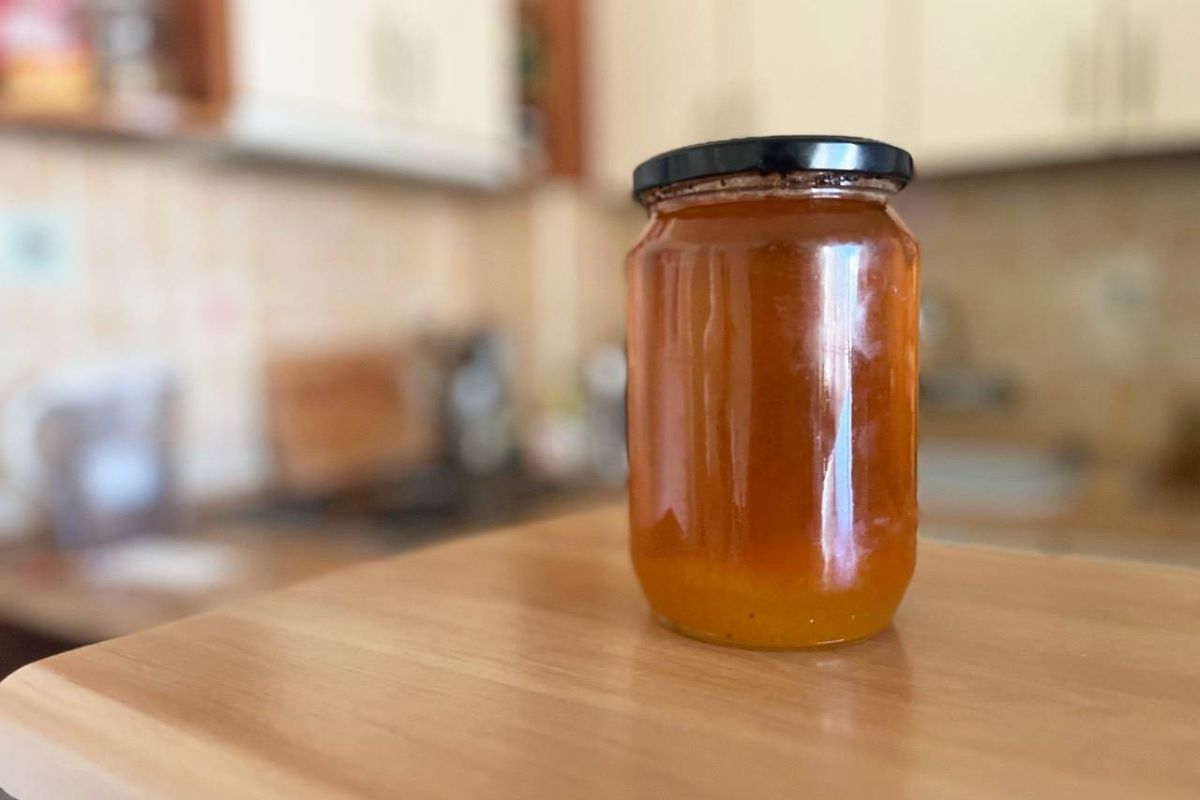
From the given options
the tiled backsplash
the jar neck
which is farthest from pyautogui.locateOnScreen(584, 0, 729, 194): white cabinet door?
the jar neck

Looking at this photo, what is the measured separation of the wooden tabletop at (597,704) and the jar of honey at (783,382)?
0.03m

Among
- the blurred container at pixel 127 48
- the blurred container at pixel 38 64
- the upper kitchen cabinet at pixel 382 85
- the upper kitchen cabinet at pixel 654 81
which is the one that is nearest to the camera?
the blurred container at pixel 38 64

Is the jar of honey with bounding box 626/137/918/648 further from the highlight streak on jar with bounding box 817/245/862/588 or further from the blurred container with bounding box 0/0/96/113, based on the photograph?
the blurred container with bounding box 0/0/96/113

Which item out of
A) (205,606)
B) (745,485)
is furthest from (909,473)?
(205,606)

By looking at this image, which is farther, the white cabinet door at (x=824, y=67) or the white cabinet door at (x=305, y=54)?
the white cabinet door at (x=824, y=67)

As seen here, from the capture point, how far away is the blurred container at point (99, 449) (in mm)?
1514

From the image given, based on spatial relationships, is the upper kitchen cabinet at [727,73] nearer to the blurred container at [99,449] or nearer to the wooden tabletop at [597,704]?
the blurred container at [99,449]

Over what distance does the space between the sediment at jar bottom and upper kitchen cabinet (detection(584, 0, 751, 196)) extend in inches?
68.3

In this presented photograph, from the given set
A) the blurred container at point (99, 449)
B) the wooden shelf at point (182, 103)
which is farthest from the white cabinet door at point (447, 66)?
the blurred container at point (99, 449)

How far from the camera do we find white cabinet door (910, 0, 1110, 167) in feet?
5.57

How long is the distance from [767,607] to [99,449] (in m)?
1.45

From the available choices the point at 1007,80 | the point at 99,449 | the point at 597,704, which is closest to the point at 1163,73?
the point at 1007,80

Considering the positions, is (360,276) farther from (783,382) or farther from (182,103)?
(783,382)

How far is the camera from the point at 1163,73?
1633 mm
